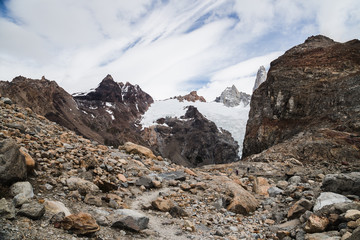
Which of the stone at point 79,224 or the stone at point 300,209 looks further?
the stone at point 300,209

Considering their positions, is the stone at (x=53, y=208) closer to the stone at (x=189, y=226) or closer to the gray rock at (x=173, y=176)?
the stone at (x=189, y=226)

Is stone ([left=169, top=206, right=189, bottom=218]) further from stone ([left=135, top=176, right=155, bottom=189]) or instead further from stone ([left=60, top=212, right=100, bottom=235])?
stone ([left=60, top=212, right=100, bottom=235])

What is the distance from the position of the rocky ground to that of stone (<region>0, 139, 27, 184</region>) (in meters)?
0.02

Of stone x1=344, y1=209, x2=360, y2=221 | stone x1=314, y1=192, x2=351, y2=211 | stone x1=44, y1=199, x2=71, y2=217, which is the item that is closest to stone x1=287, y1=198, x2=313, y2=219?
stone x1=314, y1=192, x2=351, y2=211

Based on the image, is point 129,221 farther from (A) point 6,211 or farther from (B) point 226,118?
(B) point 226,118

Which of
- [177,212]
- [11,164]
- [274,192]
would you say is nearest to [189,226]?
[177,212]

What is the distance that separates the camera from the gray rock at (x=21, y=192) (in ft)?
15.7

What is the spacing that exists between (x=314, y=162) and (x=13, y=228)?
2491 centimetres

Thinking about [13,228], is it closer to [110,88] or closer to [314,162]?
[314,162]

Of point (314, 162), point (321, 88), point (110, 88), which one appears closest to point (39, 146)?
point (314, 162)

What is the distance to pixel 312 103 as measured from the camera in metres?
33.2

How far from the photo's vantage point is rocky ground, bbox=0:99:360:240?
4.84 meters

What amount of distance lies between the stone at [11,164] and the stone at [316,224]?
8.02 m

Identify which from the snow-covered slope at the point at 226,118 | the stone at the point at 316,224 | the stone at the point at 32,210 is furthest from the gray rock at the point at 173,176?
the snow-covered slope at the point at 226,118
